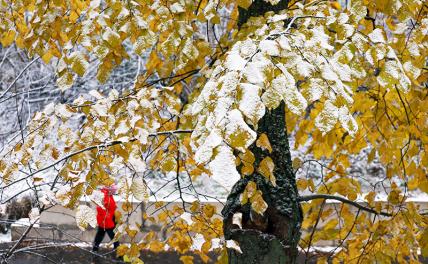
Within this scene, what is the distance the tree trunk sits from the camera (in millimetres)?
3328

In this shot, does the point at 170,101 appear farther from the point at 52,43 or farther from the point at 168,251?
the point at 168,251

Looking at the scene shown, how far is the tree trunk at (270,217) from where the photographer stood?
10.9 feet

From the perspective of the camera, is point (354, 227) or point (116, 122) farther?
point (354, 227)

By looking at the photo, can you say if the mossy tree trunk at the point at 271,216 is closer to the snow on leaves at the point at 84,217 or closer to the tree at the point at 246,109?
the tree at the point at 246,109

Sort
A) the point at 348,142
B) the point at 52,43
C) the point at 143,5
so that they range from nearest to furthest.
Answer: the point at 143,5 → the point at 52,43 → the point at 348,142

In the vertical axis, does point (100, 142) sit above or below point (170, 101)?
below

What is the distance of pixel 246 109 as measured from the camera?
175 centimetres

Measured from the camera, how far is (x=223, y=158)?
169cm

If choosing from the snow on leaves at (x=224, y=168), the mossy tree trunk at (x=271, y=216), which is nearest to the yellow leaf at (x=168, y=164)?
the mossy tree trunk at (x=271, y=216)

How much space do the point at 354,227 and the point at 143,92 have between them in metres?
2.38

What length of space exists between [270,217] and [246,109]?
1.75m

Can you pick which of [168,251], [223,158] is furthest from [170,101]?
[168,251]

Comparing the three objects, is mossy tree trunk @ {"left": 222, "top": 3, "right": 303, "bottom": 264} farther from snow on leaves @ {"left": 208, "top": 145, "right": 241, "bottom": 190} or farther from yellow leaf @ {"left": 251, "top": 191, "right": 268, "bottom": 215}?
snow on leaves @ {"left": 208, "top": 145, "right": 241, "bottom": 190}

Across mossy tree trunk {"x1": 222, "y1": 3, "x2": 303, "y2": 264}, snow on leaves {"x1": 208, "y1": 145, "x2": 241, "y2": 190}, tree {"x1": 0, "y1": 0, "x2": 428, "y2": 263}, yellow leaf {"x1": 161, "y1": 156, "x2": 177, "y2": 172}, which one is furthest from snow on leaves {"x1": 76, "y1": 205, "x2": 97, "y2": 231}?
mossy tree trunk {"x1": 222, "y1": 3, "x2": 303, "y2": 264}
